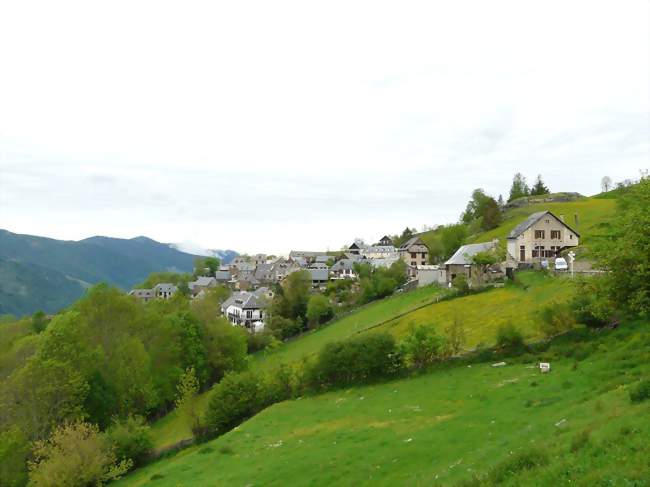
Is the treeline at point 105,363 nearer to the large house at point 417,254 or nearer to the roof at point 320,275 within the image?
the large house at point 417,254

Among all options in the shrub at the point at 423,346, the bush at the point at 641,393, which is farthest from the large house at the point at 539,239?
the bush at the point at 641,393

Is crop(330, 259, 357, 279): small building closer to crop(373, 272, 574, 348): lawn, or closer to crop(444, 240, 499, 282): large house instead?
crop(444, 240, 499, 282): large house

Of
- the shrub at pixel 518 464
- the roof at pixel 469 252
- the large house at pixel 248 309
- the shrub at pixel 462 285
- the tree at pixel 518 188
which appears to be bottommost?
the large house at pixel 248 309

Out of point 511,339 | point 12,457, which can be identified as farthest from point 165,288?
point 511,339

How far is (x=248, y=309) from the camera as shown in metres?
123

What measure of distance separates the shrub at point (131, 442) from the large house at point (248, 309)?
223 feet

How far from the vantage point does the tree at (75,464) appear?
110ft

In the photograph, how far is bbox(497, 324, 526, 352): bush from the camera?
122 feet

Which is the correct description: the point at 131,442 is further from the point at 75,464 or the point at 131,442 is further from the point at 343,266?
the point at 343,266

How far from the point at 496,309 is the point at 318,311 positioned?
46.5m

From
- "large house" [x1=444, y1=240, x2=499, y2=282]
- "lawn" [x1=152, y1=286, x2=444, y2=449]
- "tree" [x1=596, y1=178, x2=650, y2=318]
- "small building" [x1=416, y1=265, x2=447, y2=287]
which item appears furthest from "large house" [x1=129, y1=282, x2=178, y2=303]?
"tree" [x1=596, y1=178, x2=650, y2=318]

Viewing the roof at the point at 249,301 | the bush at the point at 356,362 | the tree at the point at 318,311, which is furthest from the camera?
the roof at the point at 249,301

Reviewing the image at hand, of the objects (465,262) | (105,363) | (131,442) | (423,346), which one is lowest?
(131,442)

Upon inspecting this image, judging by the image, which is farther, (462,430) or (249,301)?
(249,301)
